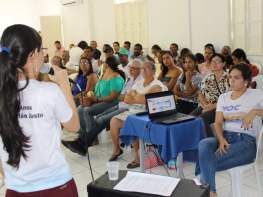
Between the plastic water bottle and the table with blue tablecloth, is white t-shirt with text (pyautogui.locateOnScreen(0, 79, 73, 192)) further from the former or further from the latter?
the plastic water bottle

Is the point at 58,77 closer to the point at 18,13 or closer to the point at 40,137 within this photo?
the point at 40,137

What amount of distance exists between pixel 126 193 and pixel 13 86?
67 centimetres

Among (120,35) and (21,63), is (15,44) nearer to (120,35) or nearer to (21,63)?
(21,63)

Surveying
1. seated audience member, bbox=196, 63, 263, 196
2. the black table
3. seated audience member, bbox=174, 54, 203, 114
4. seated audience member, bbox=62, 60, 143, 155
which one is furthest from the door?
the black table

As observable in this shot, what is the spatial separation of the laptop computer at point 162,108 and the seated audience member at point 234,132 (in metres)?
0.28

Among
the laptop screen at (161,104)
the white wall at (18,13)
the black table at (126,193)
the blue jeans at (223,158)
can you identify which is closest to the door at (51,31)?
the white wall at (18,13)

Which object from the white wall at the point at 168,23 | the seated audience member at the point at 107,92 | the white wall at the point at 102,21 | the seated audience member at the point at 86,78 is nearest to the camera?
the seated audience member at the point at 107,92

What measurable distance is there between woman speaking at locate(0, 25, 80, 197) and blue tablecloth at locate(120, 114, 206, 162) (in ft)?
4.09

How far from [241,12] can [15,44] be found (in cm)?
525

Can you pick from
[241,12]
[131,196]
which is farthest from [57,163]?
[241,12]

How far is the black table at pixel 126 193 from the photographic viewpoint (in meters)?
1.27

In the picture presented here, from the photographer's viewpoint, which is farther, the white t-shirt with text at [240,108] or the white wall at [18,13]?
the white wall at [18,13]

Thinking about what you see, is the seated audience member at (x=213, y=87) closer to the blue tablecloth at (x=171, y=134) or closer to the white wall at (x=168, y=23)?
the blue tablecloth at (x=171, y=134)

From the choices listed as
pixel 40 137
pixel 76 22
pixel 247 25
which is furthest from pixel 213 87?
pixel 76 22
